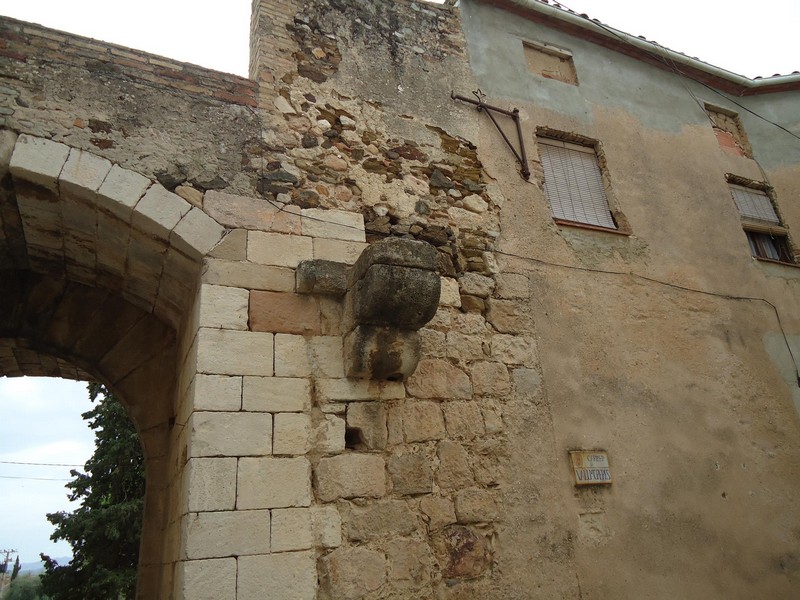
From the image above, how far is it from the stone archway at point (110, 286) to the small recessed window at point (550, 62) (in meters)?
3.88

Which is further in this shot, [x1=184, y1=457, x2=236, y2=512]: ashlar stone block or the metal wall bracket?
the metal wall bracket

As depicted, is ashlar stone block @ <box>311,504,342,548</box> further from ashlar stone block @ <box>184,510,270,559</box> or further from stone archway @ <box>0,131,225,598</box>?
stone archway @ <box>0,131,225,598</box>

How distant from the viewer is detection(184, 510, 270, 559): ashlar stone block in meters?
2.66

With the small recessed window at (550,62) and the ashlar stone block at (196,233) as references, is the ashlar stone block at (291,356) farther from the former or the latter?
the small recessed window at (550,62)

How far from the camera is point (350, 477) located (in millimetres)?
3111

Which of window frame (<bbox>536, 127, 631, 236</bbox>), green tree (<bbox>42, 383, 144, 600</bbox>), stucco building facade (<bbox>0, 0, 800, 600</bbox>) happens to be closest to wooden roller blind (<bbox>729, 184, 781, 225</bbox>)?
stucco building facade (<bbox>0, 0, 800, 600</bbox>)

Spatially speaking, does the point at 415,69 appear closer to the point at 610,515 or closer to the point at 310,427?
the point at 310,427

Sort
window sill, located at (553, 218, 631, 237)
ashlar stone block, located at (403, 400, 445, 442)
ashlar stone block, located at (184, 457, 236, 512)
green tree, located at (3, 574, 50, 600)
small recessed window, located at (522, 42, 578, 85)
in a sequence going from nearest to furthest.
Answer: ashlar stone block, located at (184, 457, 236, 512), ashlar stone block, located at (403, 400, 445, 442), window sill, located at (553, 218, 631, 237), small recessed window, located at (522, 42, 578, 85), green tree, located at (3, 574, 50, 600)

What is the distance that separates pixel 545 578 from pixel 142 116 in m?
3.74

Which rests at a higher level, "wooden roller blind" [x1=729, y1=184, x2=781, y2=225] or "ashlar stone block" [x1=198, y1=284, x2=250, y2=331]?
"wooden roller blind" [x1=729, y1=184, x2=781, y2=225]

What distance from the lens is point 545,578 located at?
11.2ft

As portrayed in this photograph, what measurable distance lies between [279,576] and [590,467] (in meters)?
2.21

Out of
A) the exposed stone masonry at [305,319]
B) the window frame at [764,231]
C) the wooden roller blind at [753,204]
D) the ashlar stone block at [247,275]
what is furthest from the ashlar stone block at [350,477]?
the wooden roller blind at [753,204]

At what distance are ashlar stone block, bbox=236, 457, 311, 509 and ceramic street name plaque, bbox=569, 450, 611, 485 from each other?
1.87 m
